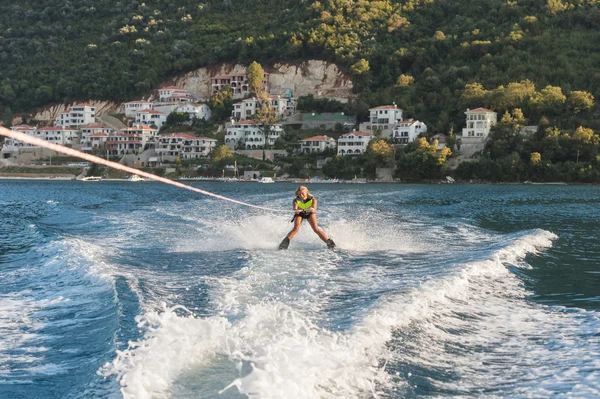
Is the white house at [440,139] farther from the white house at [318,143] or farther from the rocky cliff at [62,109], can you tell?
the rocky cliff at [62,109]

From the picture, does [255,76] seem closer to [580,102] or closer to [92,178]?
[92,178]

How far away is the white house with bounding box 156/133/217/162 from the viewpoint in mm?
107688

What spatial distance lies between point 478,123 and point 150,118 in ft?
201

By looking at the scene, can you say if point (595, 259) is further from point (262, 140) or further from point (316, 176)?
point (262, 140)

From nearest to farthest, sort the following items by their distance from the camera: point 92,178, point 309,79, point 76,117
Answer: point 92,178 → point 309,79 → point 76,117

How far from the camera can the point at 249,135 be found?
10931 cm

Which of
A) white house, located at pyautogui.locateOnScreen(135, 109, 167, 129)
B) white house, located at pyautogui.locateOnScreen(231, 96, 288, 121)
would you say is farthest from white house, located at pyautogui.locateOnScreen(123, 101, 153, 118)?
white house, located at pyautogui.locateOnScreen(231, 96, 288, 121)

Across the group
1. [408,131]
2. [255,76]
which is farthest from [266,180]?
[255,76]

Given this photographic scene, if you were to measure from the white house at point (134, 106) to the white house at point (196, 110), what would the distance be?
7.79 m

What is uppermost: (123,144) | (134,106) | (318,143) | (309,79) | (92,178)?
(309,79)

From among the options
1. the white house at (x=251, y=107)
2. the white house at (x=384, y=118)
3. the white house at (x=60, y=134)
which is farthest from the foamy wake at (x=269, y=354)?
the white house at (x=60, y=134)

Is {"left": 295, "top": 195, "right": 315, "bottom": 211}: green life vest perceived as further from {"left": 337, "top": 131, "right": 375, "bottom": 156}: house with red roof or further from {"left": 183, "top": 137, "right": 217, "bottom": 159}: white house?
{"left": 183, "top": 137, "right": 217, "bottom": 159}: white house

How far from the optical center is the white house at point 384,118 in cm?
10219

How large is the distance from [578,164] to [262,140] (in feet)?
160
